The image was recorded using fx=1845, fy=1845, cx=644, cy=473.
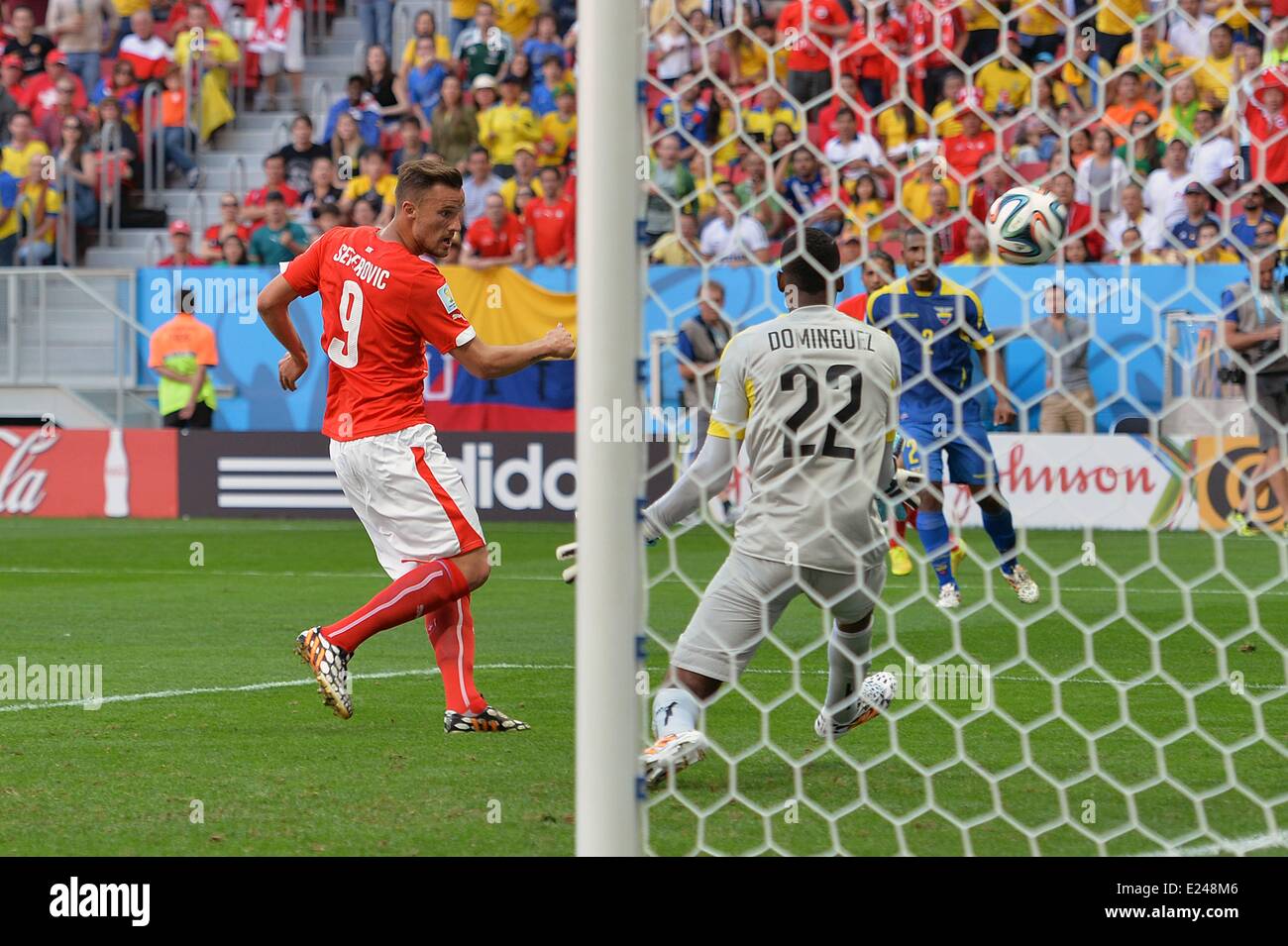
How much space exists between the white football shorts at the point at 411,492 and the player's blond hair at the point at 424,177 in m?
0.83

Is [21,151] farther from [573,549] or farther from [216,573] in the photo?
[573,549]

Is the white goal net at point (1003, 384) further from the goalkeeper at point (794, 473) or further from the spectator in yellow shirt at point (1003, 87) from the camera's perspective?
the goalkeeper at point (794, 473)

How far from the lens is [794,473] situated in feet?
17.9

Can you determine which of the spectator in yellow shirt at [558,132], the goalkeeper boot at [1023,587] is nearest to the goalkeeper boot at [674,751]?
the goalkeeper boot at [1023,587]

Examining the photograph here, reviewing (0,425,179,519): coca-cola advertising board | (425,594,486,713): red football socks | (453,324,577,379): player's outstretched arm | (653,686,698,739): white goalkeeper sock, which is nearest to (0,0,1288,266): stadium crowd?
(453,324,577,379): player's outstretched arm

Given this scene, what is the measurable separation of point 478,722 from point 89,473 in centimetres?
1145

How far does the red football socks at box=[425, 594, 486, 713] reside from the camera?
21.8 ft

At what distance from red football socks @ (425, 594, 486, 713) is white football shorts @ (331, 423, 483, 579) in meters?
0.22

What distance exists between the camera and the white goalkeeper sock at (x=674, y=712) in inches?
207

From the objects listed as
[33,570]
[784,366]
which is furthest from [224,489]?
[784,366]

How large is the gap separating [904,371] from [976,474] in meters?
0.76

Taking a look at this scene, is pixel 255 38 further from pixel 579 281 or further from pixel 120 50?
pixel 579 281

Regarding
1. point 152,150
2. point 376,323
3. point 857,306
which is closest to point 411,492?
point 376,323

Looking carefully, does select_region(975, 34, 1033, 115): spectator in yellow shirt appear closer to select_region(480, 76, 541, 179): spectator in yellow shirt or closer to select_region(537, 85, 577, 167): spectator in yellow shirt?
select_region(537, 85, 577, 167): spectator in yellow shirt
